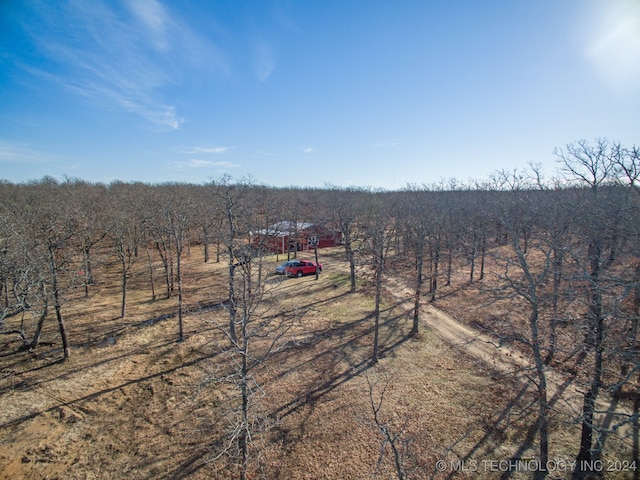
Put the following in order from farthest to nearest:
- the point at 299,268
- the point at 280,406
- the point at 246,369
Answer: the point at 299,268
the point at 280,406
the point at 246,369

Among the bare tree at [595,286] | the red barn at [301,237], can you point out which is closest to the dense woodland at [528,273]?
the bare tree at [595,286]

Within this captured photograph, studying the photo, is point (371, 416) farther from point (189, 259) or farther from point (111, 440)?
point (189, 259)

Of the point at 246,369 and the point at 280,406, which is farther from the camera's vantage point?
the point at 280,406

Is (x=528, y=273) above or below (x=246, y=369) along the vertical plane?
above

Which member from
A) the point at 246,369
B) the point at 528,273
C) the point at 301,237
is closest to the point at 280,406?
the point at 246,369

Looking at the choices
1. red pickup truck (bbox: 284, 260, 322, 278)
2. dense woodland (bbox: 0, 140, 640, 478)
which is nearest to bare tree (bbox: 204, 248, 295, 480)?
dense woodland (bbox: 0, 140, 640, 478)

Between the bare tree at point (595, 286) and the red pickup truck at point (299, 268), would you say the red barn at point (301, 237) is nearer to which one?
the red pickup truck at point (299, 268)

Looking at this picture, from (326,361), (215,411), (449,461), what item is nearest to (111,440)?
(215,411)

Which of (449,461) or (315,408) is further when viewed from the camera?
(315,408)

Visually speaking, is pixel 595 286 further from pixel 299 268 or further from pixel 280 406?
pixel 299 268
